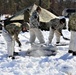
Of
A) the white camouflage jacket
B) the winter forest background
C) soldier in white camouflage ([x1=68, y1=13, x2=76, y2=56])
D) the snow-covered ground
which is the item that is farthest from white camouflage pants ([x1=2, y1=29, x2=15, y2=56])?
the winter forest background

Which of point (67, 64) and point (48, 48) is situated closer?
point (67, 64)

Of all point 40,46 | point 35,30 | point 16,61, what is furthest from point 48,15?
point 16,61

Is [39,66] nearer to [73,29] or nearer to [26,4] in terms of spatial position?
[73,29]

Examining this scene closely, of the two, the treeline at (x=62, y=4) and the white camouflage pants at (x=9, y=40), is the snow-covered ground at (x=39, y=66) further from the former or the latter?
the treeline at (x=62, y=4)

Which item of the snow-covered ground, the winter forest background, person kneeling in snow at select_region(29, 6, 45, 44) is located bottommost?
the snow-covered ground

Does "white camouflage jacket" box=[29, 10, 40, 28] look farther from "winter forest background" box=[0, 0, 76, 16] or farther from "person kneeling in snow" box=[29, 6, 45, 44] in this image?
"winter forest background" box=[0, 0, 76, 16]

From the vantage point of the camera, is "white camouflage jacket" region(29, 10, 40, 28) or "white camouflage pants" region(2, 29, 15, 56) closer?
"white camouflage pants" region(2, 29, 15, 56)

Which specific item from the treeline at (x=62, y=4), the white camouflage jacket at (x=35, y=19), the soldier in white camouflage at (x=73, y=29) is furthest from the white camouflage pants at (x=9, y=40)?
the treeline at (x=62, y=4)

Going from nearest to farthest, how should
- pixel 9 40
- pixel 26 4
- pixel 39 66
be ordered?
pixel 39 66 → pixel 9 40 → pixel 26 4

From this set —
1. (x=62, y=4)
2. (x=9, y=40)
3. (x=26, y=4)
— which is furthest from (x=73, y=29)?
(x=62, y=4)

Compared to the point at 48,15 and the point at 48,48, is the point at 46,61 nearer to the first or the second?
the point at 48,48

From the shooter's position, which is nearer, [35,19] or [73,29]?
[73,29]

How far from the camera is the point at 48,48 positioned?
995 cm

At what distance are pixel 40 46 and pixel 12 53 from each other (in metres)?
1.33
